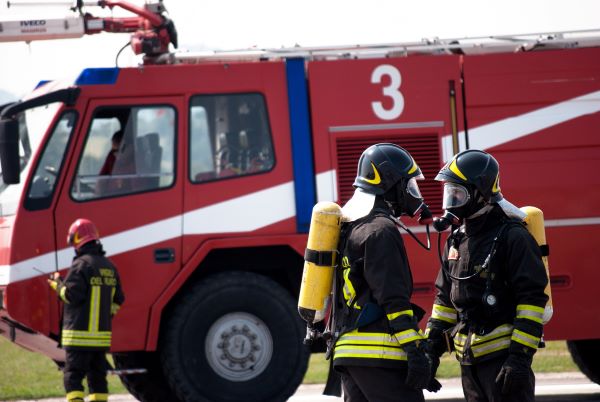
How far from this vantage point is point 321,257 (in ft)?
19.9

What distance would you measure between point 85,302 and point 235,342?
4.62 feet

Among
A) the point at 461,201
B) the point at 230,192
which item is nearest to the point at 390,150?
the point at 461,201

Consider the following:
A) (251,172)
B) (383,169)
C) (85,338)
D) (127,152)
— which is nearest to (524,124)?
(251,172)

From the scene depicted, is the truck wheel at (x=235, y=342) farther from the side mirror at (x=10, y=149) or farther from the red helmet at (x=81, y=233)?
the side mirror at (x=10, y=149)

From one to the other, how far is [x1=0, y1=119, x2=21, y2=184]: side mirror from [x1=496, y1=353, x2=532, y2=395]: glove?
5195 millimetres

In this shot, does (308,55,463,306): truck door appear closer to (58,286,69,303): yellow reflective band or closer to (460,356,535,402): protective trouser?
(58,286,69,303): yellow reflective band

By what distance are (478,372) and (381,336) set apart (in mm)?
712

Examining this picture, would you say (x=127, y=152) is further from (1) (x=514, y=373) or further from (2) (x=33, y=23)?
(1) (x=514, y=373)

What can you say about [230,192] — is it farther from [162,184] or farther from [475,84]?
[475,84]

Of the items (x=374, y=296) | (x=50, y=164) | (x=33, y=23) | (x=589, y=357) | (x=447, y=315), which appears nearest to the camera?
(x=374, y=296)

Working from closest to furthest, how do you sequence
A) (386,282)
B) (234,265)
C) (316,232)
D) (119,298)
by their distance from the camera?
(386,282), (316,232), (119,298), (234,265)

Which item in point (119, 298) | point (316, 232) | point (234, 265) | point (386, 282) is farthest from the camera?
point (234, 265)

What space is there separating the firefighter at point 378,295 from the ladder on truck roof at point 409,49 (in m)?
4.32

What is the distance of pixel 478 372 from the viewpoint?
20.2 feet
